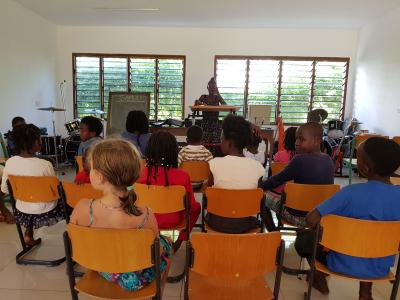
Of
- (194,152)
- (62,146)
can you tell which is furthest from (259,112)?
(62,146)

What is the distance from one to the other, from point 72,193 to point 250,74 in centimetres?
634

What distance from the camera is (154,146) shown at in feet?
6.88

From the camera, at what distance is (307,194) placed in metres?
2.02

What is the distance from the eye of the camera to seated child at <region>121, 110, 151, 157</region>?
339 cm

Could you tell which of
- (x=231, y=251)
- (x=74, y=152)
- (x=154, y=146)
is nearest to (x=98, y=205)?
(x=231, y=251)

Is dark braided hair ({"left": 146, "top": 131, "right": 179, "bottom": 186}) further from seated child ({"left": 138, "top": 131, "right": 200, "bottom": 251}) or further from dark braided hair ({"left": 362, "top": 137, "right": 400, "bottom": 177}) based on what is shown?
dark braided hair ({"left": 362, "top": 137, "right": 400, "bottom": 177})

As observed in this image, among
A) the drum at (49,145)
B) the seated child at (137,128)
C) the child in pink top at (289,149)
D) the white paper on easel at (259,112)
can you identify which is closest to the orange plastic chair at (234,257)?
the child in pink top at (289,149)

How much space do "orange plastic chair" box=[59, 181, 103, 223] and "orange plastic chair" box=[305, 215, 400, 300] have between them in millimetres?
1369

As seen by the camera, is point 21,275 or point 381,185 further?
point 21,275

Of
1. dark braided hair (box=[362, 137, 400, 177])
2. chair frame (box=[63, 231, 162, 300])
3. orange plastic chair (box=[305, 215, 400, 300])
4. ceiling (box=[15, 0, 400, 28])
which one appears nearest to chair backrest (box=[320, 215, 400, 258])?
orange plastic chair (box=[305, 215, 400, 300])

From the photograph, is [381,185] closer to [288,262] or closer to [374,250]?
[374,250]

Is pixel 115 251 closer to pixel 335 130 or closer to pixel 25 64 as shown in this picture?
pixel 335 130

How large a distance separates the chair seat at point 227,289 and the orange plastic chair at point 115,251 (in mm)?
182

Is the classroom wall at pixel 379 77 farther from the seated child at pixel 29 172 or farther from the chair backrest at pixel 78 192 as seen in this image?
the seated child at pixel 29 172
